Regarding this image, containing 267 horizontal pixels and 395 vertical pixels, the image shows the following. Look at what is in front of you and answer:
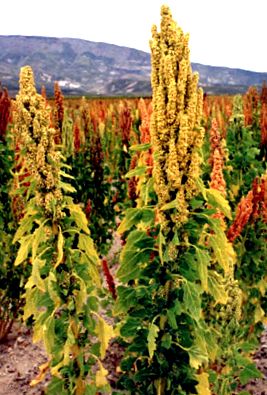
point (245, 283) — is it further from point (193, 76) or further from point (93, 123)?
point (93, 123)

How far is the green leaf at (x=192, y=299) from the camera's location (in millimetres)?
2129

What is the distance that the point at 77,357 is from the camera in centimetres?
253

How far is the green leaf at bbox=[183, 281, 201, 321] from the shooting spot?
2129 mm

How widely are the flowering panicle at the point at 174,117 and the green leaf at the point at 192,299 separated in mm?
304

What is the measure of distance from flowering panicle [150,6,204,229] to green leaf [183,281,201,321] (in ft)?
1.00

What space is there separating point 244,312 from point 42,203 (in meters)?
2.51

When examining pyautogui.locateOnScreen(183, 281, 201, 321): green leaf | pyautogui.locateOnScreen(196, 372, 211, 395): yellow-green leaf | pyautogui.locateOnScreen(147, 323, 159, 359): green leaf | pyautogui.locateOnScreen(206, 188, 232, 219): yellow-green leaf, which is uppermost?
pyautogui.locateOnScreen(206, 188, 232, 219): yellow-green leaf

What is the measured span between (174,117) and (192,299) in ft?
2.83

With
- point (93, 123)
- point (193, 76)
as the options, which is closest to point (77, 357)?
point (193, 76)

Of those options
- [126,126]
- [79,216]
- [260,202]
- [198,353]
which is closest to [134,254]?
[79,216]

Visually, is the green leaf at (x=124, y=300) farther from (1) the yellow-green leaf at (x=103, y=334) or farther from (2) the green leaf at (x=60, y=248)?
(2) the green leaf at (x=60, y=248)

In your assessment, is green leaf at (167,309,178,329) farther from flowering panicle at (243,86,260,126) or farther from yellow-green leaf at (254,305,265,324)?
flowering panicle at (243,86,260,126)

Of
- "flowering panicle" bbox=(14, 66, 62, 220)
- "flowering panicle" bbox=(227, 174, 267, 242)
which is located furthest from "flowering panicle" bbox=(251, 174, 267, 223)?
"flowering panicle" bbox=(14, 66, 62, 220)

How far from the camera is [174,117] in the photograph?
2012mm
